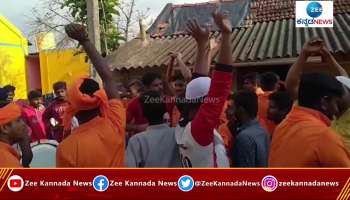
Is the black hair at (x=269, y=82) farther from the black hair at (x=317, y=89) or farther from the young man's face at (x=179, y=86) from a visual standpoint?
the black hair at (x=317, y=89)

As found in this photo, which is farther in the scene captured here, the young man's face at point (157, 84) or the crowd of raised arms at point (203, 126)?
the young man's face at point (157, 84)

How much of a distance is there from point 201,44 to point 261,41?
5.85 meters

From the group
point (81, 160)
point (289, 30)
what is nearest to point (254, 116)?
point (81, 160)

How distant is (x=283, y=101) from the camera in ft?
10.9

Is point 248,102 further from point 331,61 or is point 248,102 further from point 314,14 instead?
point 314,14

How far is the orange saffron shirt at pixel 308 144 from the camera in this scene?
6.42ft

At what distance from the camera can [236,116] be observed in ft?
10.6

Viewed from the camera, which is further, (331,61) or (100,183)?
(331,61)

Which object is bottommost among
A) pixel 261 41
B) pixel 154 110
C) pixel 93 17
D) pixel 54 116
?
pixel 54 116

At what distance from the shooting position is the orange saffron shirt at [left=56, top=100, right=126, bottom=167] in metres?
2.32

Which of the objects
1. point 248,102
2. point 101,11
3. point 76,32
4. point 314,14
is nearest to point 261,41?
point 314,14

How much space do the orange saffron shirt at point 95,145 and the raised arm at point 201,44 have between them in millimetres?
621

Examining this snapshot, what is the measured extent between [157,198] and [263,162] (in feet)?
3.19

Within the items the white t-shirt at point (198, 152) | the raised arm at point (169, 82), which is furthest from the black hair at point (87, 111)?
the raised arm at point (169, 82)
